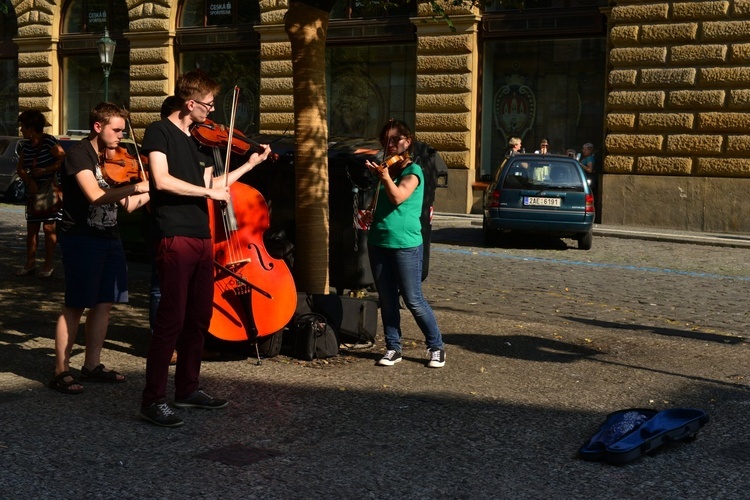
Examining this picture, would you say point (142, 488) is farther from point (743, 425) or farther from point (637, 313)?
point (637, 313)

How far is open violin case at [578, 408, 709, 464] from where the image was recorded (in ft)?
18.4

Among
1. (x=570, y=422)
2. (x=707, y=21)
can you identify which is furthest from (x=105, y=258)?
(x=707, y=21)

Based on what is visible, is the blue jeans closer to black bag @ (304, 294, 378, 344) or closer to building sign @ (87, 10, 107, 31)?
black bag @ (304, 294, 378, 344)

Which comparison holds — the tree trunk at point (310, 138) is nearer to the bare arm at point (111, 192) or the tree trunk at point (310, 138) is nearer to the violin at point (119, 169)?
the violin at point (119, 169)

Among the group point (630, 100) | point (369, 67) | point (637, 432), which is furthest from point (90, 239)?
point (369, 67)

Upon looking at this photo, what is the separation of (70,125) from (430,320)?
77.6 ft

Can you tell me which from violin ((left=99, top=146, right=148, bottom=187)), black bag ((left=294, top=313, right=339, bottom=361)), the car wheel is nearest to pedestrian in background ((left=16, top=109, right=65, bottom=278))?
black bag ((left=294, top=313, right=339, bottom=361))

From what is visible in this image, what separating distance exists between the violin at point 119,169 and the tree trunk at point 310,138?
2.02m

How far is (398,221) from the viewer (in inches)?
316

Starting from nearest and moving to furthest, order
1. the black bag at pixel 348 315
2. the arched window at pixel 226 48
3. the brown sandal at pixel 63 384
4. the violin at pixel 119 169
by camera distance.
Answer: the brown sandal at pixel 63 384 < the violin at pixel 119 169 < the black bag at pixel 348 315 < the arched window at pixel 226 48

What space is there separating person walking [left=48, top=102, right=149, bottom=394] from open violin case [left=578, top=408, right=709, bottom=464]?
299cm

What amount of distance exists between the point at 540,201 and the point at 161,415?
481 inches

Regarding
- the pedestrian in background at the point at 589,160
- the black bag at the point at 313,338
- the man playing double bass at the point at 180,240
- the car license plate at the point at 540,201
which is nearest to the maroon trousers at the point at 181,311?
the man playing double bass at the point at 180,240

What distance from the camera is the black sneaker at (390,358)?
26.2ft
